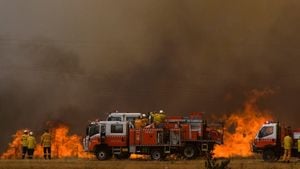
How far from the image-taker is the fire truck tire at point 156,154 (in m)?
42.7

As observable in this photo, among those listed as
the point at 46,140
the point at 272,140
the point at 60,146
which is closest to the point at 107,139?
the point at 46,140

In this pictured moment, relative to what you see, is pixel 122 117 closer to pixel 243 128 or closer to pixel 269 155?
pixel 243 128

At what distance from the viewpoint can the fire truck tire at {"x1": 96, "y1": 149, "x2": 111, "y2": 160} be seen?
4281 centimetres

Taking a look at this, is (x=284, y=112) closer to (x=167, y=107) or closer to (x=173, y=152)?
(x=167, y=107)

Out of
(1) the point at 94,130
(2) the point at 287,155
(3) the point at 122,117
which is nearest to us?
(2) the point at 287,155

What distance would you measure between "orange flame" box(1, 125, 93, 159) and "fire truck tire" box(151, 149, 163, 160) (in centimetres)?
716

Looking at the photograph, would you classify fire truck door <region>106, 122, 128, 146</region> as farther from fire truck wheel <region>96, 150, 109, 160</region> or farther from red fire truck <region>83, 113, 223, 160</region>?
fire truck wheel <region>96, 150, 109, 160</region>

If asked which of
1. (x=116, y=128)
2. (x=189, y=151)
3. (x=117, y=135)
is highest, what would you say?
(x=116, y=128)

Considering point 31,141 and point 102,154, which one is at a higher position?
point 31,141

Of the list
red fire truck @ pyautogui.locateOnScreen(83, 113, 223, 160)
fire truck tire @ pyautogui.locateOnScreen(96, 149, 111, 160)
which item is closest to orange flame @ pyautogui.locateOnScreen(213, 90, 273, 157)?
red fire truck @ pyautogui.locateOnScreen(83, 113, 223, 160)

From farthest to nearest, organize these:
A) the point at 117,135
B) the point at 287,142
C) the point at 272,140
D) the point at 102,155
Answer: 1. the point at 117,135
2. the point at 102,155
3. the point at 272,140
4. the point at 287,142

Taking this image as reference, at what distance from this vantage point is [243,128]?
166ft

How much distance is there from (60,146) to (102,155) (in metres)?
8.80

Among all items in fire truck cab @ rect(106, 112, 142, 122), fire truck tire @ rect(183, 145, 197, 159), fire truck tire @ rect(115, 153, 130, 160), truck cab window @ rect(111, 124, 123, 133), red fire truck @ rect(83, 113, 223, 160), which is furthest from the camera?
fire truck cab @ rect(106, 112, 142, 122)
